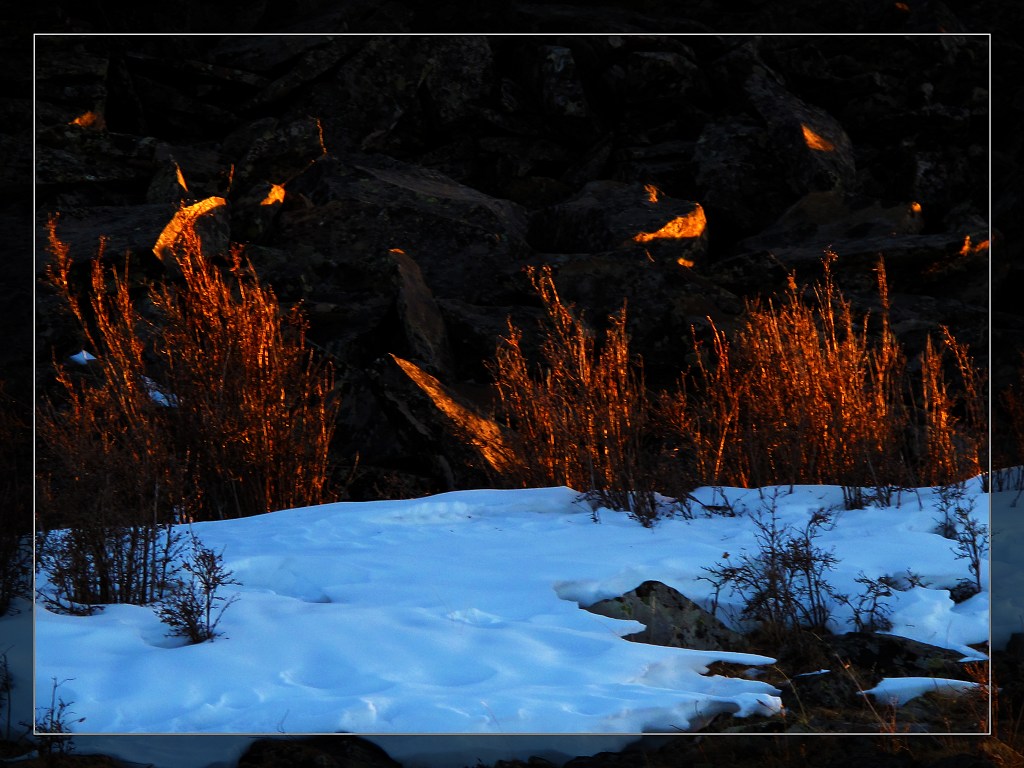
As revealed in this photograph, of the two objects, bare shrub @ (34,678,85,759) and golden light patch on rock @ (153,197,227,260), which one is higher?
golden light patch on rock @ (153,197,227,260)

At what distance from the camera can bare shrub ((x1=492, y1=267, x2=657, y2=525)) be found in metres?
5.28

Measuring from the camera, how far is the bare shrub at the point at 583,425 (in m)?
5.28

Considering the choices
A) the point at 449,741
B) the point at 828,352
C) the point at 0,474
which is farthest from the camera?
the point at 828,352

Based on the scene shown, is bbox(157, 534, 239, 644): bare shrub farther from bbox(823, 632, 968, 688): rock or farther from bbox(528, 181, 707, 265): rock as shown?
bbox(528, 181, 707, 265): rock

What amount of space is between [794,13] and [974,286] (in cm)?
266

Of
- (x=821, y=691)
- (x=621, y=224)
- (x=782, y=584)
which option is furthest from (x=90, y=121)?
(x=821, y=691)

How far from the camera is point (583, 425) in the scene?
5.54 m

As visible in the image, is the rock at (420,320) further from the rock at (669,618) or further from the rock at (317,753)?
the rock at (317,753)

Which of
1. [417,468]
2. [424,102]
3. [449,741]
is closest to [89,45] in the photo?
[424,102]

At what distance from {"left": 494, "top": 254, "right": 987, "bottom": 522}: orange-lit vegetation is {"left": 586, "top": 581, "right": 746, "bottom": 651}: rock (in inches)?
52.4

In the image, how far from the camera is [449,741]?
311cm

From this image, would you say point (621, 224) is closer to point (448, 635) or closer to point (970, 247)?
point (970, 247)

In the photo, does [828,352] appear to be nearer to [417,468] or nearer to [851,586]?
[851,586]

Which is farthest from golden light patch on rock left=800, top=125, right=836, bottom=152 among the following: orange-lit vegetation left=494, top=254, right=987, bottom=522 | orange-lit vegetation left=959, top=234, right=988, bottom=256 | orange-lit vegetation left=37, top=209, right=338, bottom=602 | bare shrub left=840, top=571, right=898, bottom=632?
bare shrub left=840, top=571, right=898, bottom=632
